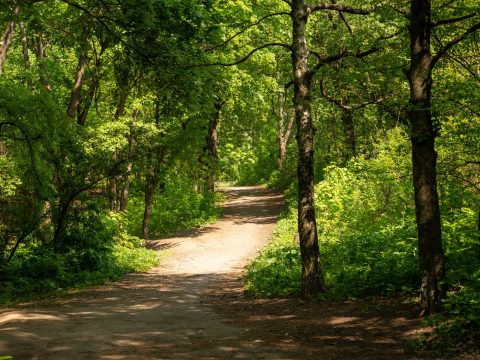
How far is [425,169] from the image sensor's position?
7.55 meters

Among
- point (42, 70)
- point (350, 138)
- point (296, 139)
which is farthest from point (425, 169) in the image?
point (350, 138)

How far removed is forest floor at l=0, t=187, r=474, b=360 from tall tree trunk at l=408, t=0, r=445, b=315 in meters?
0.65

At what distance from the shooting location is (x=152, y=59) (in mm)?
10164

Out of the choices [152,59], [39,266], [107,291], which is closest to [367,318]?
[152,59]

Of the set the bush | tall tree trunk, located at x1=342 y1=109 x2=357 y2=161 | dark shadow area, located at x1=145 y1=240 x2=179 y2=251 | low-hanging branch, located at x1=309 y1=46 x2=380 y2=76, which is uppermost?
low-hanging branch, located at x1=309 y1=46 x2=380 y2=76

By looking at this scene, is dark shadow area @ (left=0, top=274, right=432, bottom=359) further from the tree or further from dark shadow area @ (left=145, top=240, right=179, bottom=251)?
dark shadow area @ (left=145, top=240, right=179, bottom=251)

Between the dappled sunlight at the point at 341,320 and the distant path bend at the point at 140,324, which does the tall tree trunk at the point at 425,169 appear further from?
the distant path bend at the point at 140,324

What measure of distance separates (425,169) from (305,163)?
11.5 feet

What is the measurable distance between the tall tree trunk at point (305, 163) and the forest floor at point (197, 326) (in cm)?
65

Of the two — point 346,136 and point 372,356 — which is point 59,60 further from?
point 372,356

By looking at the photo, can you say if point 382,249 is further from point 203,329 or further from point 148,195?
point 148,195

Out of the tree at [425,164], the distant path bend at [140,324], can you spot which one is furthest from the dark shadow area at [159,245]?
the tree at [425,164]

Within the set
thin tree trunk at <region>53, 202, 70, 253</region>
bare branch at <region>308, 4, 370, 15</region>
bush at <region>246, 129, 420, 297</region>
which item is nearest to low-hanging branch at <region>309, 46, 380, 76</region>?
bare branch at <region>308, 4, 370, 15</region>

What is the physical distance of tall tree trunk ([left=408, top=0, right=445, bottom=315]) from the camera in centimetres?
752
